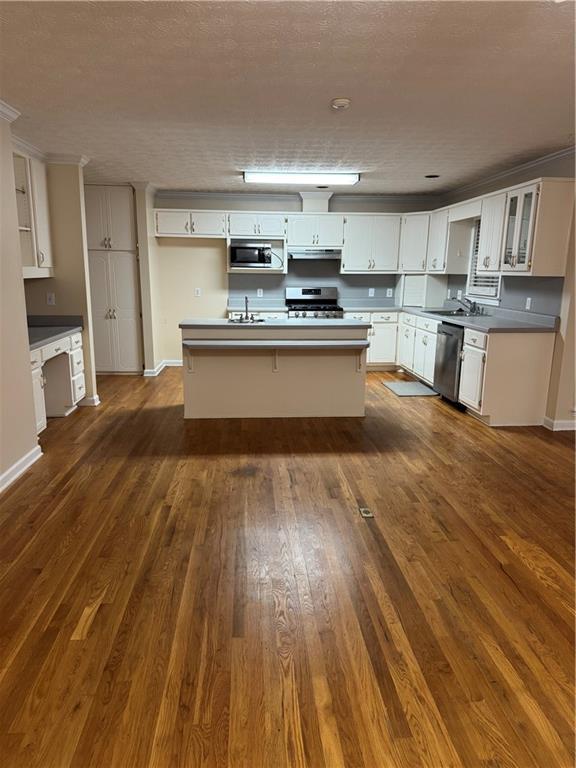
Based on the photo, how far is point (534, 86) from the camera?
2.88 metres

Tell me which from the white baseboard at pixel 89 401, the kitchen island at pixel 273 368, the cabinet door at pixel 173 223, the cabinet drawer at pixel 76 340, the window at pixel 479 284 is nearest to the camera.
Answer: the kitchen island at pixel 273 368

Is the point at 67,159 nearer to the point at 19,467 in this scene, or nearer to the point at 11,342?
the point at 11,342

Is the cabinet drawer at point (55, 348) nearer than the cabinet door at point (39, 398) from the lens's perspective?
No

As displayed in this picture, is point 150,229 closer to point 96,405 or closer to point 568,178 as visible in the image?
point 96,405

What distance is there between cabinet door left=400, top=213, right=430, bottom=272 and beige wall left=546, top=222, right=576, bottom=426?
2799 mm

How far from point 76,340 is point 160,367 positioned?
2175mm

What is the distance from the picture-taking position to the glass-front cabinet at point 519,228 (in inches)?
170

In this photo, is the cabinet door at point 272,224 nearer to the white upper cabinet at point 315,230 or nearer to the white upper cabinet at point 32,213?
the white upper cabinet at point 315,230

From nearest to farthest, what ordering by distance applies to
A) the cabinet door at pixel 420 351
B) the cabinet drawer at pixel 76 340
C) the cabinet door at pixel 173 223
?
the cabinet drawer at pixel 76 340, the cabinet door at pixel 420 351, the cabinet door at pixel 173 223

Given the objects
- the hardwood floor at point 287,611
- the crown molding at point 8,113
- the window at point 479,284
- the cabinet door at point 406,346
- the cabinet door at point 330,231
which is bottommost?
the hardwood floor at point 287,611

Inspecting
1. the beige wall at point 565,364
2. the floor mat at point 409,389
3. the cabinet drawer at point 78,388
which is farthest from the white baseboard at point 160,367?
the beige wall at point 565,364

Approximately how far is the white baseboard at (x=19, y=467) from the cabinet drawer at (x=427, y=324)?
4468 millimetres

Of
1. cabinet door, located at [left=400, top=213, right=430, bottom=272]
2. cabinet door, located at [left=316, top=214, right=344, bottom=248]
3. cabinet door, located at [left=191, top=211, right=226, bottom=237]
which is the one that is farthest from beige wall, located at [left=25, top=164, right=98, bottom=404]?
cabinet door, located at [left=400, top=213, right=430, bottom=272]

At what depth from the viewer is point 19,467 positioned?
350 cm
